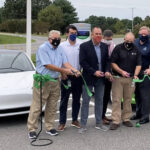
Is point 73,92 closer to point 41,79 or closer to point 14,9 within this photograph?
point 41,79

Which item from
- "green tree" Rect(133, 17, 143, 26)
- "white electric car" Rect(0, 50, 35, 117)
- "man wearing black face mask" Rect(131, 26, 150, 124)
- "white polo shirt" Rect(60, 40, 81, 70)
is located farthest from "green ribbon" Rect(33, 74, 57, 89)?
"green tree" Rect(133, 17, 143, 26)

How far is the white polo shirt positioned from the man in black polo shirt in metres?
0.68

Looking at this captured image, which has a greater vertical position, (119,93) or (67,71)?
(67,71)

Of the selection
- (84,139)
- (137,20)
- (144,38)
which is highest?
(137,20)

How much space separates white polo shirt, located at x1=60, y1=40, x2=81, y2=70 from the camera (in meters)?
5.38

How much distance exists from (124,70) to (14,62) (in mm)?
2700

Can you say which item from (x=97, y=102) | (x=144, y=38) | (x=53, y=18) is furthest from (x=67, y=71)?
(x=53, y=18)

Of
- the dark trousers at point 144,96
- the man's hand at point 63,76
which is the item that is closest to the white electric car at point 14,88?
the man's hand at point 63,76

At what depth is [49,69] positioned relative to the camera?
5.04 m

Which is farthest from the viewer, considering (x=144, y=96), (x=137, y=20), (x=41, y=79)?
(x=137, y=20)

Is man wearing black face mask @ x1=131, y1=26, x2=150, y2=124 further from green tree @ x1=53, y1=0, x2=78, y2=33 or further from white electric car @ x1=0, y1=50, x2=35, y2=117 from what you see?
green tree @ x1=53, y1=0, x2=78, y2=33

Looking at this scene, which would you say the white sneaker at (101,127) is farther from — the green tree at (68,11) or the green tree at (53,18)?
the green tree at (68,11)

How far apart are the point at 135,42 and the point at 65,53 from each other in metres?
1.55

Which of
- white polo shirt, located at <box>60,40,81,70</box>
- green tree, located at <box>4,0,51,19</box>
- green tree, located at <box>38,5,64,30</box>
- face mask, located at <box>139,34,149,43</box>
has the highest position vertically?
green tree, located at <box>4,0,51,19</box>
